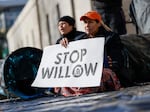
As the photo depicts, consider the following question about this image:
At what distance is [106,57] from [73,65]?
0.45 meters

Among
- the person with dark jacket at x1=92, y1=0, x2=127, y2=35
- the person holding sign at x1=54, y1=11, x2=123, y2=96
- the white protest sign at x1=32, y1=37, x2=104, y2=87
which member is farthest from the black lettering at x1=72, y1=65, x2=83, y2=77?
the person with dark jacket at x1=92, y1=0, x2=127, y2=35

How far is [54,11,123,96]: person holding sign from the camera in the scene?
21.7ft

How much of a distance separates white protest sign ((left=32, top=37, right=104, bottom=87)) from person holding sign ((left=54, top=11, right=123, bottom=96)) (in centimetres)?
10

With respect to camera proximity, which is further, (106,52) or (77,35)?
(77,35)

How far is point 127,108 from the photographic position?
423 cm

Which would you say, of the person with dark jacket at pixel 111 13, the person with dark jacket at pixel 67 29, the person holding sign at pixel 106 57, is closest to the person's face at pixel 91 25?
the person holding sign at pixel 106 57

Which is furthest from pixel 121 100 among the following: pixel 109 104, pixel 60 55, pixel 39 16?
pixel 39 16

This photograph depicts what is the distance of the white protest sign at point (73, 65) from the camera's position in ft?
21.6

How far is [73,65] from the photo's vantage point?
22.6ft

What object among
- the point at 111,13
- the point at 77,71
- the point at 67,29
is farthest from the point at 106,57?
the point at 111,13

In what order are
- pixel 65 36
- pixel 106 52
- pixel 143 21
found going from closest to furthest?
pixel 106 52 → pixel 65 36 → pixel 143 21

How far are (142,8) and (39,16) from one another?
1644 cm

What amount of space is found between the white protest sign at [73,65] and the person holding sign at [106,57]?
103mm

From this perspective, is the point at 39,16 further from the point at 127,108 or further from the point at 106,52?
the point at 127,108
